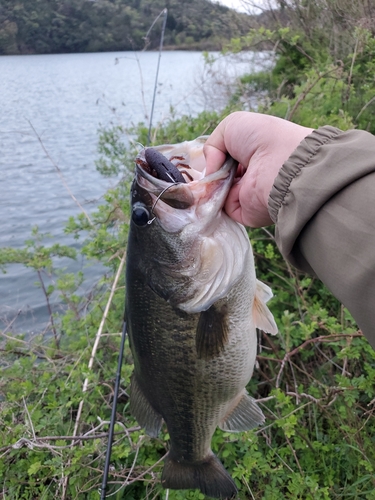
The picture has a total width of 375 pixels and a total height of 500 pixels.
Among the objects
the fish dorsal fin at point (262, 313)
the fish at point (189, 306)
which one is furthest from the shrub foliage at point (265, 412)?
the fish dorsal fin at point (262, 313)

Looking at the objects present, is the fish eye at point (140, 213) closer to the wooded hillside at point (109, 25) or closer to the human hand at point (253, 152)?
the human hand at point (253, 152)

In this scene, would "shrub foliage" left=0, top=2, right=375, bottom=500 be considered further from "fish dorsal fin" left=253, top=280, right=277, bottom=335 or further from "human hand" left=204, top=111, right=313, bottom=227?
"human hand" left=204, top=111, right=313, bottom=227

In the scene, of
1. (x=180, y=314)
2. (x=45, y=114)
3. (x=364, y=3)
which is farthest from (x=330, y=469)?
(x=45, y=114)

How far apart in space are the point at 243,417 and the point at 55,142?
12539 mm

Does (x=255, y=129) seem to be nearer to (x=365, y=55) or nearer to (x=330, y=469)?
(x=330, y=469)

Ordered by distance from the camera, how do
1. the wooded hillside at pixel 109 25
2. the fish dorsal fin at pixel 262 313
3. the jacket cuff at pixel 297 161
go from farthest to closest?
the wooded hillside at pixel 109 25
the fish dorsal fin at pixel 262 313
the jacket cuff at pixel 297 161

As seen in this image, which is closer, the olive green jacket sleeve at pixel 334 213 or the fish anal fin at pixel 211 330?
the olive green jacket sleeve at pixel 334 213

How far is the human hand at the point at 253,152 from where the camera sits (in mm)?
1534

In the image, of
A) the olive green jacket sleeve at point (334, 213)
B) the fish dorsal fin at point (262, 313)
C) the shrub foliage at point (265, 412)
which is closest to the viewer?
the olive green jacket sleeve at point (334, 213)

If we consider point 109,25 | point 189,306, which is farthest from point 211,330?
point 109,25

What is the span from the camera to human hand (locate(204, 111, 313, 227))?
60.4 inches

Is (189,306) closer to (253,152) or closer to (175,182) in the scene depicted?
(175,182)

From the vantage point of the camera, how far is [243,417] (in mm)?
1992

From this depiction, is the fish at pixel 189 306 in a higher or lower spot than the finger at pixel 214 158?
lower
